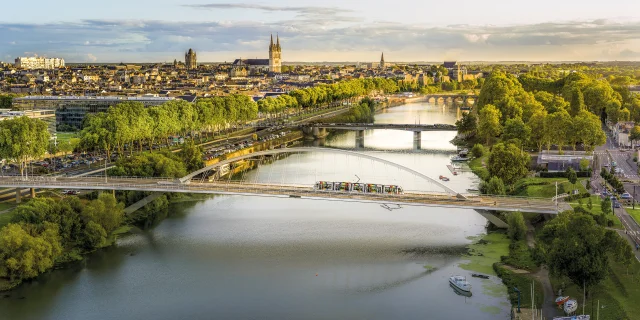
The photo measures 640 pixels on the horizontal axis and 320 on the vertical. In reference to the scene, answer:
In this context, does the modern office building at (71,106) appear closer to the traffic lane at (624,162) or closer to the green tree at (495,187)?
the green tree at (495,187)

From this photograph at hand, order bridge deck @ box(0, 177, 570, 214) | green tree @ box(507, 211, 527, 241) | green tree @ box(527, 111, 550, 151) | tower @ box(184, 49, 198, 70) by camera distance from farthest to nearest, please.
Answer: tower @ box(184, 49, 198, 70) → green tree @ box(527, 111, 550, 151) → green tree @ box(507, 211, 527, 241) → bridge deck @ box(0, 177, 570, 214)

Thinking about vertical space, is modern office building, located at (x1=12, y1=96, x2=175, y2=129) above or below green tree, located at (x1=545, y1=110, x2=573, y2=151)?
above

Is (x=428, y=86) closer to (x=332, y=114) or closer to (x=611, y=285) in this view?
(x=332, y=114)

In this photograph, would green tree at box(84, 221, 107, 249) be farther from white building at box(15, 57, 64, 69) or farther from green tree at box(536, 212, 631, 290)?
white building at box(15, 57, 64, 69)

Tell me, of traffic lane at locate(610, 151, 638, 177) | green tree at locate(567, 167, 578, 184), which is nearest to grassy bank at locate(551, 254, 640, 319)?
green tree at locate(567, 167, 578, 184)

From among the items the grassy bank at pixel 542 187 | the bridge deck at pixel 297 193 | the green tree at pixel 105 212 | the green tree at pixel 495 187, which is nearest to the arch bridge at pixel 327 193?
the bridge deck at pixel 297 193

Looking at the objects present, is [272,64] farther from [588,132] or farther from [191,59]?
[588,132]
